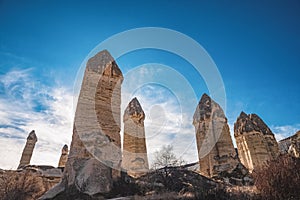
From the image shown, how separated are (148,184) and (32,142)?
89.4 feet

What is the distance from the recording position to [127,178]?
8.90m

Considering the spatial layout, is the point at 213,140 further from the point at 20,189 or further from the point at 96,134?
the point at 20,189

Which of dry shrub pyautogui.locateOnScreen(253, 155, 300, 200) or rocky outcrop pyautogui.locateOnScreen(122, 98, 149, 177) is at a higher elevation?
rocky outcrop pyautogui.locateOnScreen(122, 98, 149, 177)

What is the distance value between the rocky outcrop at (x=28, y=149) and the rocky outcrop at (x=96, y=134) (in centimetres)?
2348

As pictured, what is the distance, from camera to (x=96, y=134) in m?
9.09

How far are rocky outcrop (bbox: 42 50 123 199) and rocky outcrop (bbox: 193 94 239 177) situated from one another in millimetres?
8788

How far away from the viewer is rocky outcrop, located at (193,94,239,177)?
15.0m

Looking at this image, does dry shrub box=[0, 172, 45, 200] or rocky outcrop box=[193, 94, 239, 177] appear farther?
rocky outcrop box=[193, 94, 239, 177]

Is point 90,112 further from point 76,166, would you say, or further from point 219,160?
point 219,160

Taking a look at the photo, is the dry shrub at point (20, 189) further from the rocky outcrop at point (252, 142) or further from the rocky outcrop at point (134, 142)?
the rocky outcrop at point (252, 142)

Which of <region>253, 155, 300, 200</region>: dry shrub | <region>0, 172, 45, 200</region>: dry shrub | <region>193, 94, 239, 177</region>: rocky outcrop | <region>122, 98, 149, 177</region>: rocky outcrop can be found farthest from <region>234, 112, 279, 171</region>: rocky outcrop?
<region>0, 172, 45, 200</region>: dry shrub

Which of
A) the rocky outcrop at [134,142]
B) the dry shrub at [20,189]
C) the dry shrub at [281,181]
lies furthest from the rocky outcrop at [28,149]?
the dry shrub at [281,181]

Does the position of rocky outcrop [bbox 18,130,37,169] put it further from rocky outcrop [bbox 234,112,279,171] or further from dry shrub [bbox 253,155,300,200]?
dry shrub [bbox 253,155,300,200]

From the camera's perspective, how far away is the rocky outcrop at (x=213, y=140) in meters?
15.0
